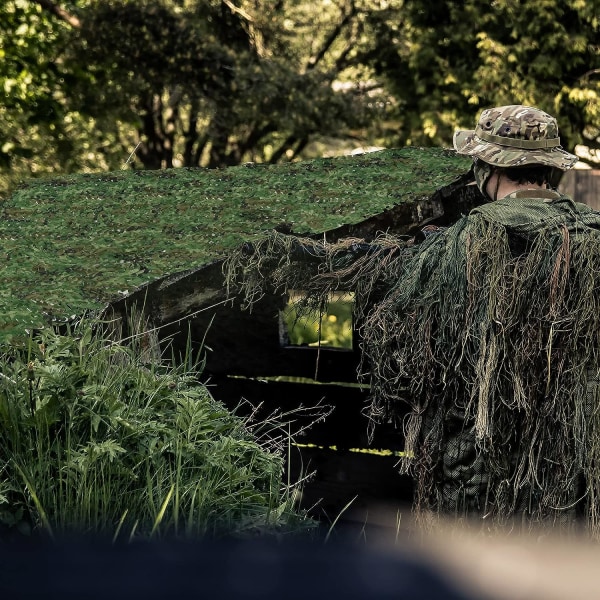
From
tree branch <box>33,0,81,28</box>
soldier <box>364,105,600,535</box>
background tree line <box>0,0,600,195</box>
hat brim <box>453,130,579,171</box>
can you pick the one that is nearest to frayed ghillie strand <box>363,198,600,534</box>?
soldier <box>364,105,600,535</box>

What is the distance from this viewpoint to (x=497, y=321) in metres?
3.49

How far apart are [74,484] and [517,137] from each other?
2.00 metres

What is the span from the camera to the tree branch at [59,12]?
17234mm

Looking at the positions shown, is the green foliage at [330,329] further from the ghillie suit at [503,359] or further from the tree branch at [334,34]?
the tree branch at [334,34]

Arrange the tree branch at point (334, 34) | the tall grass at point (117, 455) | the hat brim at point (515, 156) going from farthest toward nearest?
the tree branch at point (334, 34), the hat brim at point (515, 156), the tall grass at point (117, 455)

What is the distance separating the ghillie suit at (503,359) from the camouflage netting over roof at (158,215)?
1.36 m

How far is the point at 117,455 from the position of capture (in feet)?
10.3

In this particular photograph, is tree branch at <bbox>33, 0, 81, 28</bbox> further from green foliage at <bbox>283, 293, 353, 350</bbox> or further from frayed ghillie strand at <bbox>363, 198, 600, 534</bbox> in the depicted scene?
frayed ghillie strand at <bbox>363, 198, 600, 534</bbox>

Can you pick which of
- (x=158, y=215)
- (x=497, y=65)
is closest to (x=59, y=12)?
(x=497, y=65)

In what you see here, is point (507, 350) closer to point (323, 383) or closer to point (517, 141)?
point (517, 141)

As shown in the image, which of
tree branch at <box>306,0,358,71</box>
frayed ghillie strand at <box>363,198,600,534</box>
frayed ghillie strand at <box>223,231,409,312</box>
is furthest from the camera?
tree branch at <box>306,0,358,71</box>

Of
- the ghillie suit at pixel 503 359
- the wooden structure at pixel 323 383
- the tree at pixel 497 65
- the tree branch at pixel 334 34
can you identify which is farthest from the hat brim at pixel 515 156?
the tree branch at pixel 334 34

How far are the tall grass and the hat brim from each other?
4.35ft

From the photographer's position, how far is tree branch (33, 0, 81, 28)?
56.5 ft
